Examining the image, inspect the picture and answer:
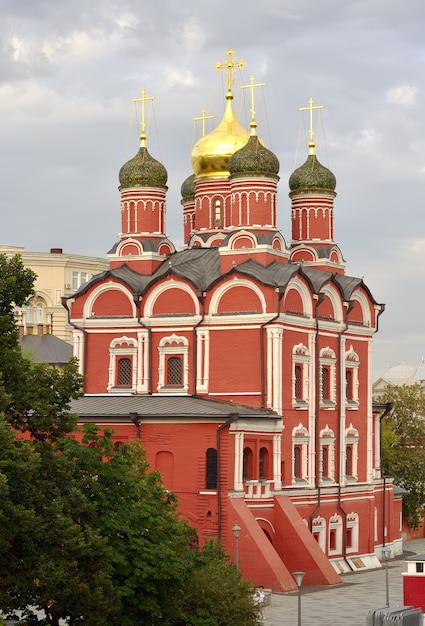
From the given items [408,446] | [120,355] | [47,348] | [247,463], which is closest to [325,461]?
[247,463]

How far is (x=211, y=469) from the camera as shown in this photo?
41.9 m

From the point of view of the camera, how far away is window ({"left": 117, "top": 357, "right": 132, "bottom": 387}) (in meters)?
47.6

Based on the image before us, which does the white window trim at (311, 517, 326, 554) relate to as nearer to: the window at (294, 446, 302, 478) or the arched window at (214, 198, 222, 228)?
the window at (294, 446, 302, 478)

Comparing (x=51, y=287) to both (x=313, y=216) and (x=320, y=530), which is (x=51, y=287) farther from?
(x=320, y=530)

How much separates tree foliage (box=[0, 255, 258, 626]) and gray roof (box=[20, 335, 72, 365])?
4296 cm

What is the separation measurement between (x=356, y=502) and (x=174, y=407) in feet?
31.7

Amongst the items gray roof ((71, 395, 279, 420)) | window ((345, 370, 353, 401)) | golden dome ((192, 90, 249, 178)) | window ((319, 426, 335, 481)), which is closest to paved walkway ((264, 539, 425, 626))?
window ((319, 426, 335, 481))

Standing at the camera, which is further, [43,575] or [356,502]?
[356,502]

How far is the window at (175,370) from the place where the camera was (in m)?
46.4

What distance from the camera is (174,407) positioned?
142ft

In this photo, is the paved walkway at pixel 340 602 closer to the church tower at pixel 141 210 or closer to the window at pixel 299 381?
the window at pixel 299 381

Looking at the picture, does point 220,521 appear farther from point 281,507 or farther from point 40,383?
point 40,383

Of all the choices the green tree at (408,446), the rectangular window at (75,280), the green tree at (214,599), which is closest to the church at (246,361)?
the green tree at (408,446)

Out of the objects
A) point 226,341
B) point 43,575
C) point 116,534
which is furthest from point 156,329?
point 43,575
